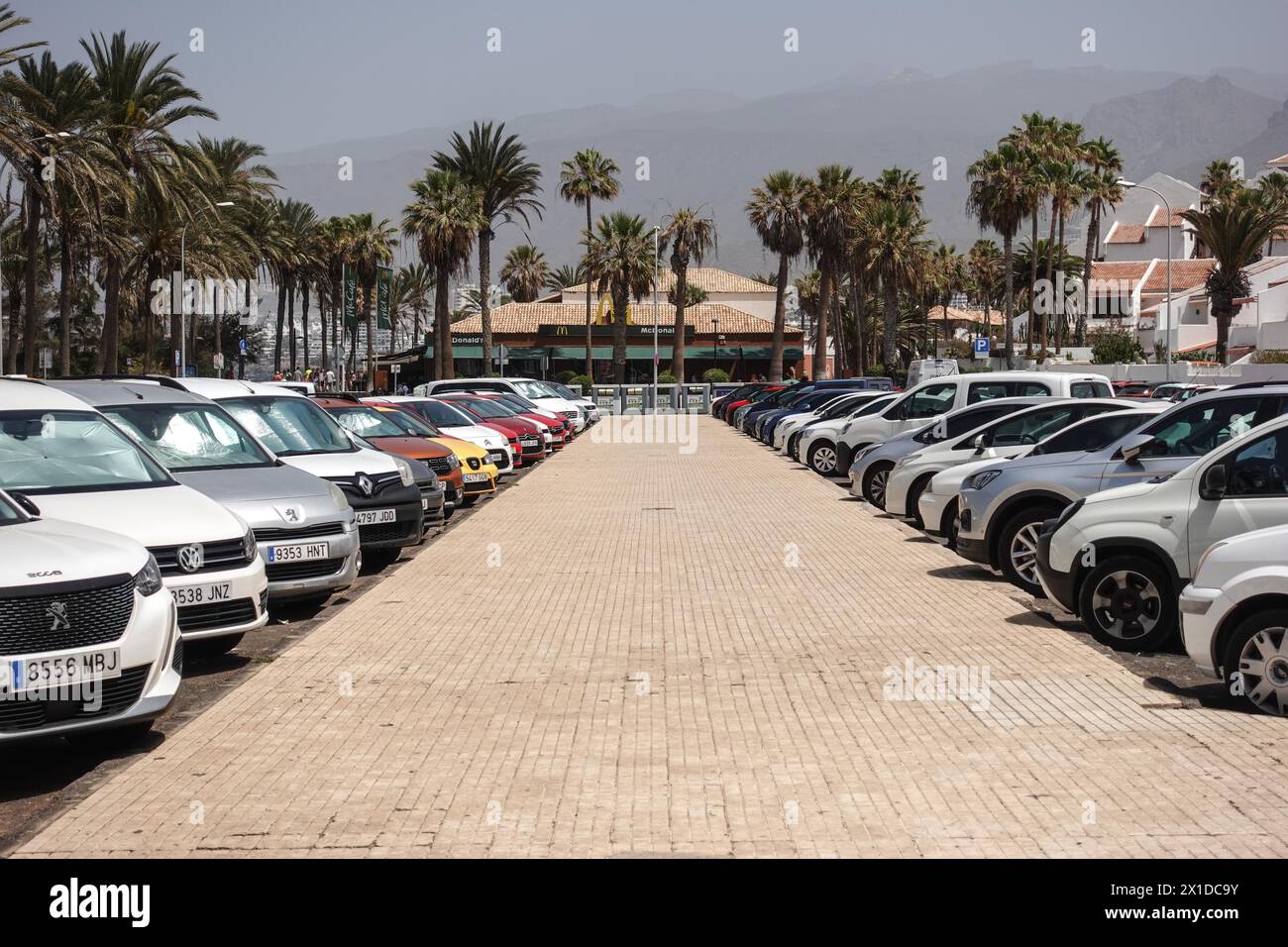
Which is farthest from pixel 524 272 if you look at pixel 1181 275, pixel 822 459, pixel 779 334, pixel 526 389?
pixel 822 459

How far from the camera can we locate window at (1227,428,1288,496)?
30.4 feet

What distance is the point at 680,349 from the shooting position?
85.4m

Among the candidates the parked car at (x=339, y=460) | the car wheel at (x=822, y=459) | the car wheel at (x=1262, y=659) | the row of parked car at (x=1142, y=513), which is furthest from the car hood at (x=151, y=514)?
the car wheel at (x=822, y=459)

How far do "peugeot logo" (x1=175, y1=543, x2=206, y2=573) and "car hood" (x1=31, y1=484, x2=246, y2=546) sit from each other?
46mm

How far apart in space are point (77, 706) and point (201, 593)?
220cm

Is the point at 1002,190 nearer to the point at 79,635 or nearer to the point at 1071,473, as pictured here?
the point at 1071,473

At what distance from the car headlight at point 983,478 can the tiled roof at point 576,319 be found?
265ft

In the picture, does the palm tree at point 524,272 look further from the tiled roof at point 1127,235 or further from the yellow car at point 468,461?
the yellow car at point 468,461

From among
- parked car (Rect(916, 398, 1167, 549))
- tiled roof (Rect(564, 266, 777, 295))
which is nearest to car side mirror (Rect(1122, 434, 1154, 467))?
parked car (Rect(916, 398, 1167, 549))

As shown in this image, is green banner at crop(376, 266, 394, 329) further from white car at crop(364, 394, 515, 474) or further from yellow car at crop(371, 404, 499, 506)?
yellow car at crop(371, 404, 499, 506)

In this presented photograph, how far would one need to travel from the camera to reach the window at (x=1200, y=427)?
444 inches
